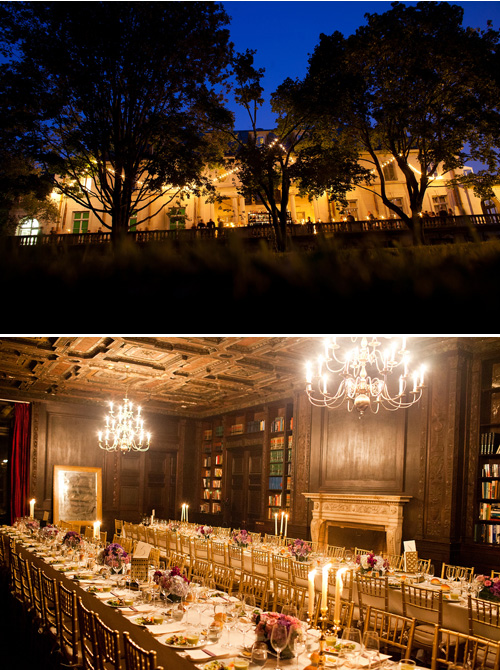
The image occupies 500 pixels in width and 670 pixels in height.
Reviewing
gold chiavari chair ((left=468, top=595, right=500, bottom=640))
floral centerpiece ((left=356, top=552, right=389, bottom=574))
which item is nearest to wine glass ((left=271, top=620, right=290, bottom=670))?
gold chiavari chair ((left=468, top=595, right=500, bottom=640))

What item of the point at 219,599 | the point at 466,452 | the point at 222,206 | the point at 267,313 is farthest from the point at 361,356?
the point at 222,206

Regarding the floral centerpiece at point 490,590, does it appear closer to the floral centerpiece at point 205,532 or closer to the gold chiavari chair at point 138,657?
the gold chiavari chair at point 138,657

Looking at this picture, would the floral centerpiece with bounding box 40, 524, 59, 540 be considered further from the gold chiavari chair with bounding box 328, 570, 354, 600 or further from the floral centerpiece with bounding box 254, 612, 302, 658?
the floral centerpiece with bounding box 254, 612, 302, 658

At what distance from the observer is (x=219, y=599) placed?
3.70 m

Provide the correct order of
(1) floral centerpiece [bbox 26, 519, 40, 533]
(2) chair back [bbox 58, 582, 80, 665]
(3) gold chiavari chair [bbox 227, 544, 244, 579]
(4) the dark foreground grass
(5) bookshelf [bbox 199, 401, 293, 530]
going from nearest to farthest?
(4) the dark foreground grass → (2) chair back [bbox 58, 582, 80, 665] → (3) gold chiavari chair [bbox 227, 544, 244, 579] → (1) floral centerpiece [bbox 26, 519, 40, 533] → (5) bookshelf [bbox 199, 401, 293, 530]

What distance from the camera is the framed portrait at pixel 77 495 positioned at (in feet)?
43.1

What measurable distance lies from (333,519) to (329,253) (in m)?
8.82

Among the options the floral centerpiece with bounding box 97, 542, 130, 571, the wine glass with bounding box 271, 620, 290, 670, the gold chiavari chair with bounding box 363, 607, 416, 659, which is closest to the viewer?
the wine glass with bounding box 271, 620, 290, 670

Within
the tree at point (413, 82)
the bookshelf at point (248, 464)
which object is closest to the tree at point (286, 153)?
the tree at point (413, 82)

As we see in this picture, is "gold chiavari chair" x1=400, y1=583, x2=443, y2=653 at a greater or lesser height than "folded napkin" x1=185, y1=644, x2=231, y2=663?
lesser

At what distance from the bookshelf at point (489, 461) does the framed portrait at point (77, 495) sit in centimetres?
963

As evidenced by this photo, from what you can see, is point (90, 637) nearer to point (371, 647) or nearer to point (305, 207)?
point (371, 647)

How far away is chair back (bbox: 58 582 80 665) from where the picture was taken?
3629 mm

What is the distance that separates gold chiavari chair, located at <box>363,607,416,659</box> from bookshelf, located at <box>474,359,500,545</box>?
8.04ft
